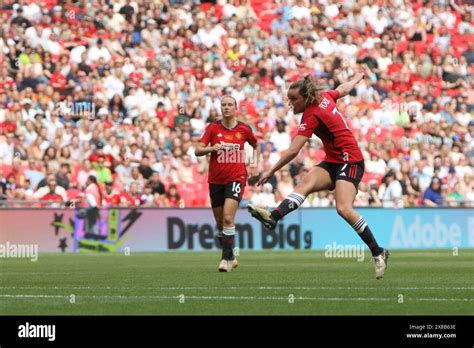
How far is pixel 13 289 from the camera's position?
14352mm

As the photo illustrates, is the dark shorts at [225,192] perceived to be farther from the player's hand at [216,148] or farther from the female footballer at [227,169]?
the player's hand at [216,148]

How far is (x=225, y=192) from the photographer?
17.8m

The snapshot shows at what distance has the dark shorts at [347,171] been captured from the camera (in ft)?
49.6

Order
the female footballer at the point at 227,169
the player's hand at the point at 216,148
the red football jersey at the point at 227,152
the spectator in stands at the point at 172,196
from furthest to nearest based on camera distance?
1. the spectator in stands at the point at 172,196
2. the red football jersey at the point at 227,152
3. the female footballer at the point at 227,169
4. the player's hand at the point at 216,148

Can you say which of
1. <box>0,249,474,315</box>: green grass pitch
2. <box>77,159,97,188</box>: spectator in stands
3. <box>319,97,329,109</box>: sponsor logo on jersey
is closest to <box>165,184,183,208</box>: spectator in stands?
<box>77,159,97,188</box>: spectator in stands

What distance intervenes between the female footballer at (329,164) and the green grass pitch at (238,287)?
767 mm

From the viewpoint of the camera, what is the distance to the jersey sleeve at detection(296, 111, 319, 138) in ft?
48.7

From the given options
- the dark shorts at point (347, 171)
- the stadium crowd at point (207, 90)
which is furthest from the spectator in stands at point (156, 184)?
the dark shorts at point (347, 171)

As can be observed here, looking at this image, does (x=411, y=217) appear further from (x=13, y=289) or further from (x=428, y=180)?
(x=13, y=289)

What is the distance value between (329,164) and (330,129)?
541 millimetres

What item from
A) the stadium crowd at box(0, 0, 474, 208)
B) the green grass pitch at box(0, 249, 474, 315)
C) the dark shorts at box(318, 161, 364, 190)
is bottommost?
the green grass pitch at box(0, 249, 474, 315)

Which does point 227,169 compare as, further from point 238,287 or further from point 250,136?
point 238,287

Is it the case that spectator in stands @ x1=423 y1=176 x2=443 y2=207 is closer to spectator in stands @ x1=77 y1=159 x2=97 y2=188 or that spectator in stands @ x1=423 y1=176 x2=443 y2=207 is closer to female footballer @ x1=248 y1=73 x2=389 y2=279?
spectator in stands @ x1=77 y1=159 x2=97 y2=188

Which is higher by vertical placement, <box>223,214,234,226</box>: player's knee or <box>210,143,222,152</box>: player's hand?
<box>210,143,222,152</box>: player's hand
